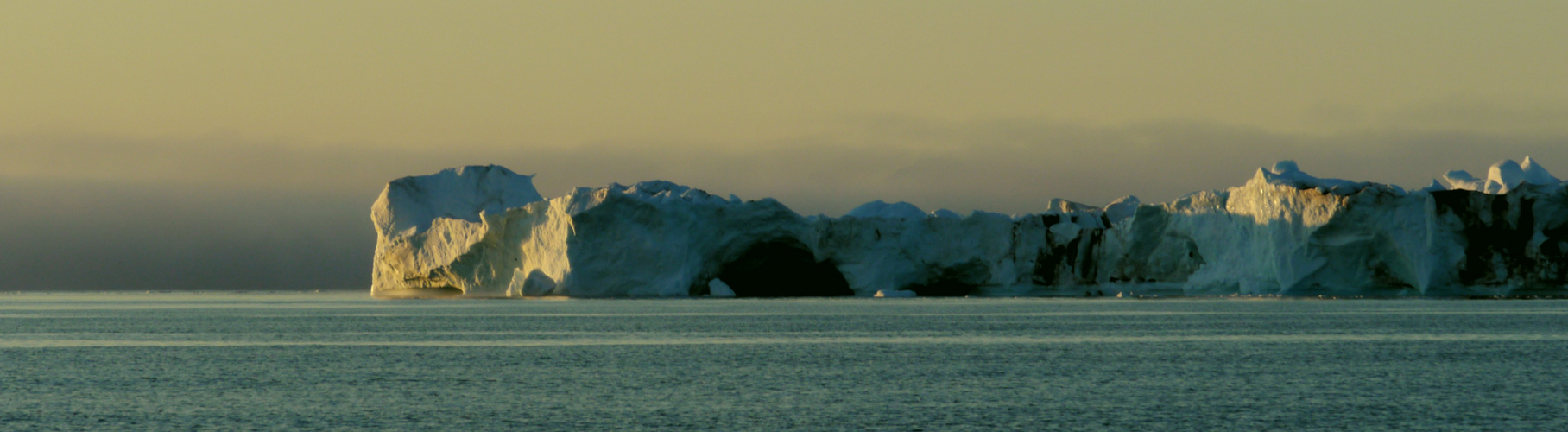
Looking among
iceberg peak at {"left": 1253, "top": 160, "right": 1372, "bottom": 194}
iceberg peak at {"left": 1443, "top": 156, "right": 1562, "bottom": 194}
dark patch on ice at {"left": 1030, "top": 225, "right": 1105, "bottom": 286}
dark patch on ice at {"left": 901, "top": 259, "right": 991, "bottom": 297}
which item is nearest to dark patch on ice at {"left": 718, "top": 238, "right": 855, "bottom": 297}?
dark patch on ice at {"left": 901, "top": 259, "right": 991, "bottom": 297}

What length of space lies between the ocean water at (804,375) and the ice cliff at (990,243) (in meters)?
11.2

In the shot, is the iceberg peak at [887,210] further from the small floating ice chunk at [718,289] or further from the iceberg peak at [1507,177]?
the iceberg peak at [1507,177]

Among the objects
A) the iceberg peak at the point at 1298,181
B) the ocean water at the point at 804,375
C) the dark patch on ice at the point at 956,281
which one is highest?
the iceberg peak at the point at 1298,181

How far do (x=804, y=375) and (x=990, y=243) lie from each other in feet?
103

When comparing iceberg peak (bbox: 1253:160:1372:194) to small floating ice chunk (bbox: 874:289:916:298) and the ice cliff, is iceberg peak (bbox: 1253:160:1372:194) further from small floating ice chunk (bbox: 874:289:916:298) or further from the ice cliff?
small floating ice chunk (bbox: 874:289:916:298)

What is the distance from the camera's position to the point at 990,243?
43.9m

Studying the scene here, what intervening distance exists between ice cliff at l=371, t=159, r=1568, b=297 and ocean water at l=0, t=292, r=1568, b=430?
1117cm

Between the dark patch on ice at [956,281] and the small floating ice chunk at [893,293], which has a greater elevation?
the dark patch on ice at [956,281]

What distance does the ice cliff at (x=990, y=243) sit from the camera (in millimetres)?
35312

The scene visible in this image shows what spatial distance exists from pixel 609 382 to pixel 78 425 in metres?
4.39

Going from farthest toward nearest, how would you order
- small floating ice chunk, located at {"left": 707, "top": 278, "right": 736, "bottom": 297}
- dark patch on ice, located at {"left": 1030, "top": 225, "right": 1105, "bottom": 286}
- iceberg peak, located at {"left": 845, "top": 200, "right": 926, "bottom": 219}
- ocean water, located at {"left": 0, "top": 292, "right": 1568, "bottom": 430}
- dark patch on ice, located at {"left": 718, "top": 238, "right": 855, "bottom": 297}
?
iceberg peak, located at {"left": 845, "top": 200, "right": 926, "bottom": 219} → dark patch on ice, located at {"left": 718, "top": 238, "right": 855, "bottom": 297} → small floating ice chunk, located at {"left": 707, "top": 278, "right": 736, "bottom": 297} → dark patch on ice, located at {"left": 1030, "top": 225, "right": 1105, "bottom": 286} → ocean water, located at {"left": 0, "top": 292, "right": 1568, "bottom": 430}

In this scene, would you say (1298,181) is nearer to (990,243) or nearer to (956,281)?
(990,243)

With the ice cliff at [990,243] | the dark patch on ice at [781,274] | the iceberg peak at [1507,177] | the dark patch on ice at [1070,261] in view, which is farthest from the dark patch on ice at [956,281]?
the iceberg peak at [1507,177]

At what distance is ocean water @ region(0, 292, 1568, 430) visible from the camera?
31.6 ft
